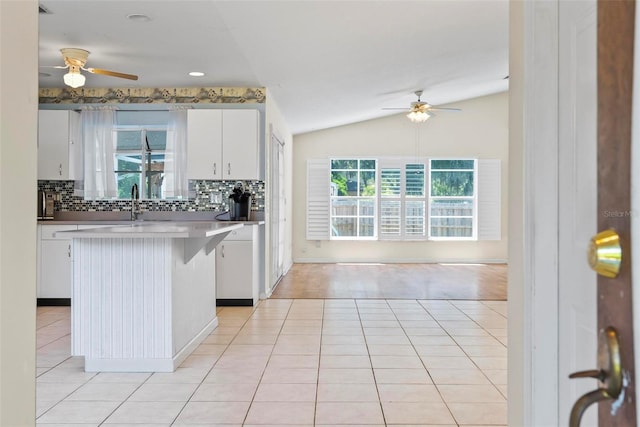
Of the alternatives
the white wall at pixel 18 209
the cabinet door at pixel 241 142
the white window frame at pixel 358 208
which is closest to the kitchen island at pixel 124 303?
the white wall at pixel 18 209

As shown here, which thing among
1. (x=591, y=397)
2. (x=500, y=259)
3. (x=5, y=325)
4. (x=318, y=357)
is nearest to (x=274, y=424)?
(x=318, y=357)

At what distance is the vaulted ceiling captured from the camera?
3572mm

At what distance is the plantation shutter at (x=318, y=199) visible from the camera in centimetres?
941

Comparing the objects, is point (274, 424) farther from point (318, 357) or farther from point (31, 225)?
point (31, 225)

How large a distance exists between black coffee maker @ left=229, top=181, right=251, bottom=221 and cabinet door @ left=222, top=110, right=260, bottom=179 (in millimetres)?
219

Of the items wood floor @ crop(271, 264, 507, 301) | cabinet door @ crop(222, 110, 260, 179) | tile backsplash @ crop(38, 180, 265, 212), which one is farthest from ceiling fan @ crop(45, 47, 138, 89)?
wood floor @ crop(271, 264, 507, 301)

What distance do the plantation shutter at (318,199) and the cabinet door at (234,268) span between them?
4.29 meters

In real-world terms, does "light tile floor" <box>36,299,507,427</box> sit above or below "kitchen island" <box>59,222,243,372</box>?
below

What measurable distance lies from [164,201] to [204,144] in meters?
0.90

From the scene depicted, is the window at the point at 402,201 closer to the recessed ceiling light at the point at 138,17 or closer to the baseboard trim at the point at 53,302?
the baseboard trim at the point at 53,302

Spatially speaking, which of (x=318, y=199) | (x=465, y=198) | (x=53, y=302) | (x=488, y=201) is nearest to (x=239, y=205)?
(x=53, y=302)

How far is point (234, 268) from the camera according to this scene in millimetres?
5141

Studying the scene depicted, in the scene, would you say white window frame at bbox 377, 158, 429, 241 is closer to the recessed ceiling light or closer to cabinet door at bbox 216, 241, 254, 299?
cabinet door at bbox 216, 241, 254, 299

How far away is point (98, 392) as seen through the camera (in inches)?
108
